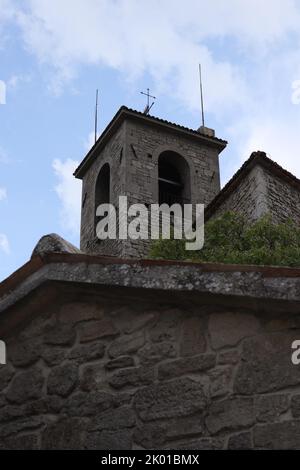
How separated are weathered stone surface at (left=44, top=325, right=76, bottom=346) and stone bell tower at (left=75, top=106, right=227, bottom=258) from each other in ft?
56.5

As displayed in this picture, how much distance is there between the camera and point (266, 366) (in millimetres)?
3236

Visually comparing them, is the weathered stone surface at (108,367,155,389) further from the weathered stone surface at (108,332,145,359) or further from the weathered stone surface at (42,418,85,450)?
the weathered stone surface at (42,418,85,450)

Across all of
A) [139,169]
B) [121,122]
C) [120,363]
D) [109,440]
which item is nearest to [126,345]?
[120,363]

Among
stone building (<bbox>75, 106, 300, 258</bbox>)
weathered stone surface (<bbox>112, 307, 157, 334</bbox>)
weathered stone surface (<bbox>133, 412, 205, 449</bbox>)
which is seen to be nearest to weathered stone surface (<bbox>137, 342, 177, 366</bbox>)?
weathered stone surface (<bbox>112, 307, 157, 334</bbox>)

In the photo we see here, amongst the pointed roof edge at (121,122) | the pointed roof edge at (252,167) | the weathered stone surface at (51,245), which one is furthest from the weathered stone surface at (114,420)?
the pointed roof edge at (121,122)

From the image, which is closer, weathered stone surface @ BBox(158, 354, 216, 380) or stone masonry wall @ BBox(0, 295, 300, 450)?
stone masonry wall @ BBox(0, 295, 300, 450)

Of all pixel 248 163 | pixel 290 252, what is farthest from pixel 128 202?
pixel 290 252

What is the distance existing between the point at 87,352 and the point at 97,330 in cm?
13

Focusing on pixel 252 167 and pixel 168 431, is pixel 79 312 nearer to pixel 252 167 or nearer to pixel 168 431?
pixel 168 431

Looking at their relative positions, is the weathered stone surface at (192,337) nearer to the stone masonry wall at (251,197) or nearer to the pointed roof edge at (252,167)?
the stone masonry wall at (251,197)

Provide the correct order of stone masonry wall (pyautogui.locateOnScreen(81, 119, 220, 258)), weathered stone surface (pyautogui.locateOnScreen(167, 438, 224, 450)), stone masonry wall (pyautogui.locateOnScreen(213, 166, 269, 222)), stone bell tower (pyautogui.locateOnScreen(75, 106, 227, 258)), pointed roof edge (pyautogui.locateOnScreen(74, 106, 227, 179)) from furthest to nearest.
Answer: pointed roof edge (pyautogui.locateOnScreen(74, 106, 227, 179)) < stone bell tower (pyautogui.locateOnScreen(75, 106, 227, 258)) < stone masonry wall (pyautogui.locateOnScreen(81, 119, 220, 258)) < stone masonry wall (pyautogui.locateOnScreen(213, 166, 269, 222)) < weathered stone surface (pyautogui.locateOnScreen(167, 438, 224, 450))

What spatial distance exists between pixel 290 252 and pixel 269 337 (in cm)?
762

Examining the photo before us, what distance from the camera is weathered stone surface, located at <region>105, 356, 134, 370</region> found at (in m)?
3.48

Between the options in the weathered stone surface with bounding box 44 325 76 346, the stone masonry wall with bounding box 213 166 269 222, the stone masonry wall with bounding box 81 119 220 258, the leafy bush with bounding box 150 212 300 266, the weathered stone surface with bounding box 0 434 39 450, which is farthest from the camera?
the stone masonry wall with bounding box 81 119 220 258
